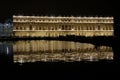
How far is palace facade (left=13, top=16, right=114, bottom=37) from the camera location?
323 ft

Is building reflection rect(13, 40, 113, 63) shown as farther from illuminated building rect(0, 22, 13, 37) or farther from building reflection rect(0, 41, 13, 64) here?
illuminated building rect(0, 22, 13, 37)

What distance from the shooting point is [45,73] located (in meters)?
16.9

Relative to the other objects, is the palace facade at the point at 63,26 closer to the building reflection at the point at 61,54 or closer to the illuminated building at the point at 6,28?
the illuminated building at the point at 6,28

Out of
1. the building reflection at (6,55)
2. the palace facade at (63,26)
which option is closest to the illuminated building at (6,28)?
the palace facade at (63,26)

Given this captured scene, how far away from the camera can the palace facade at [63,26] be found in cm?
9856

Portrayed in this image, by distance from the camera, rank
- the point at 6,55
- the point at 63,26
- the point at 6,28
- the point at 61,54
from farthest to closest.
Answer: the point at 6,28
the point at 63,26
the point at 61,54
the point at 6,55

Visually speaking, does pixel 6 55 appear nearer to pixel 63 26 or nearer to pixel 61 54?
pixel 61 54

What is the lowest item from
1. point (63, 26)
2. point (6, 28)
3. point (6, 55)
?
point (6, 55)

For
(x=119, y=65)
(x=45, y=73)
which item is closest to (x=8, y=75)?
(x=45, y=73)

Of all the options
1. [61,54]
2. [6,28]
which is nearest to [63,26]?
[6,28]

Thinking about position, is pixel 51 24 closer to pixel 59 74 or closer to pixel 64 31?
pixel 64 31

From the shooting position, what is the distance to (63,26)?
100750mm

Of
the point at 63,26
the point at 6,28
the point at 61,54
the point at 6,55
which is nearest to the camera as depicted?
the point at 6,55

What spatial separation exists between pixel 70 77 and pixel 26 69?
3478mm
